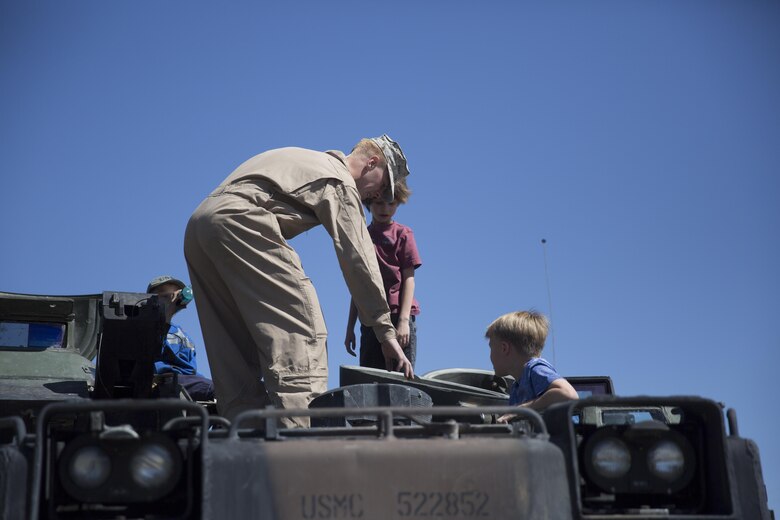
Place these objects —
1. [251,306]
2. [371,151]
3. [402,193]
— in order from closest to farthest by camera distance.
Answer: [251,306]
[371,151]
[402,193]

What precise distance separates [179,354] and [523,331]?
227cm

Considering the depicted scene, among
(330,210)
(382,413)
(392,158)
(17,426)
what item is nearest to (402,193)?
(392,158)

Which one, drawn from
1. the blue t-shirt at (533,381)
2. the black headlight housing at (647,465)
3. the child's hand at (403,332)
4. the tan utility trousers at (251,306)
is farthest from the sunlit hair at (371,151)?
the black headlight housing at (647,465)

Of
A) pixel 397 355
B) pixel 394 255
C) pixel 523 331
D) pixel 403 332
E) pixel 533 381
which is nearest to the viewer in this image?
pixel 397 355

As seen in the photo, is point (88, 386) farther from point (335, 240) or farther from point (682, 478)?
point (682, 478)

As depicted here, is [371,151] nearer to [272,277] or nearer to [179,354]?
[272,277]

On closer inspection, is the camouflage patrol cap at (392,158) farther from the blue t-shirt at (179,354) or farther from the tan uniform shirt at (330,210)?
the blue t-shirt at (179,354)

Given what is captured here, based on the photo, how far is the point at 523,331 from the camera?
6.00m

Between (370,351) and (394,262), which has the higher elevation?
(394,262)

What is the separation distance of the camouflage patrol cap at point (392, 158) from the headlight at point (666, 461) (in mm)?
2827

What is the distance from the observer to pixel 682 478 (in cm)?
338

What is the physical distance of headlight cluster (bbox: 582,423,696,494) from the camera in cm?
336

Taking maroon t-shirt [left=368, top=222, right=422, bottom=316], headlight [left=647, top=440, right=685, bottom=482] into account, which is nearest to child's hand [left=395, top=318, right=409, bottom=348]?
maroon t-shirt [left=368, top=222, right=422, bottom=316]

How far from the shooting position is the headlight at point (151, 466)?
3.20 m
